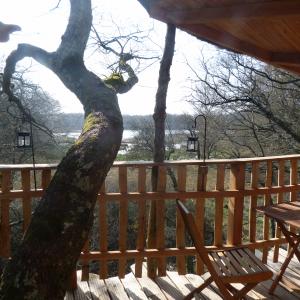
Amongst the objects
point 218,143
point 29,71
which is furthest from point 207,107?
point 29,71

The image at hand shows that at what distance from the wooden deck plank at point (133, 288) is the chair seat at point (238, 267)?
0.78m

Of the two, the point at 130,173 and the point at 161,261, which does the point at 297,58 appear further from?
the point at 130,173

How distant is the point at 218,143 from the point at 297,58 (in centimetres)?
1287

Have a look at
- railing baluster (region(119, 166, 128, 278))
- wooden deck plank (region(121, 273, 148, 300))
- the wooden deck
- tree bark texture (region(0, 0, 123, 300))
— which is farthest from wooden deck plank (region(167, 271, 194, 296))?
tree bark texture (region(0, 0, 123, 300))

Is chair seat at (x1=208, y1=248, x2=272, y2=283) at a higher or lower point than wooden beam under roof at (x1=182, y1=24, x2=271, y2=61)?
lower

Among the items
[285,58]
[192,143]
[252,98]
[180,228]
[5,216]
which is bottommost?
[180,228]

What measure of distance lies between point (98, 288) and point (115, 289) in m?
0.15

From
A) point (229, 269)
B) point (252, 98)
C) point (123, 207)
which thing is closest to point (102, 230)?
point (123, 207)

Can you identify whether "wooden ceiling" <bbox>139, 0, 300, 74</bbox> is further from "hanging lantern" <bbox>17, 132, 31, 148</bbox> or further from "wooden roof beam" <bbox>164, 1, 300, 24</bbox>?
"hanging lantern" <bbox>17, 132, 31, 148</bbox>

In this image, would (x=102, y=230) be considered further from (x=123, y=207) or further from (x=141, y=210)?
(x=141, y=210)

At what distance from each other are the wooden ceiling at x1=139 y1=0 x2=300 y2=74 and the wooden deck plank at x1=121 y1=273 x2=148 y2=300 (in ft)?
7.35

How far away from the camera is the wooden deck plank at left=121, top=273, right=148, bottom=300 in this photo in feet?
10.0

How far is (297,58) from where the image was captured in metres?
3.56

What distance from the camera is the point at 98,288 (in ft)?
10.4
